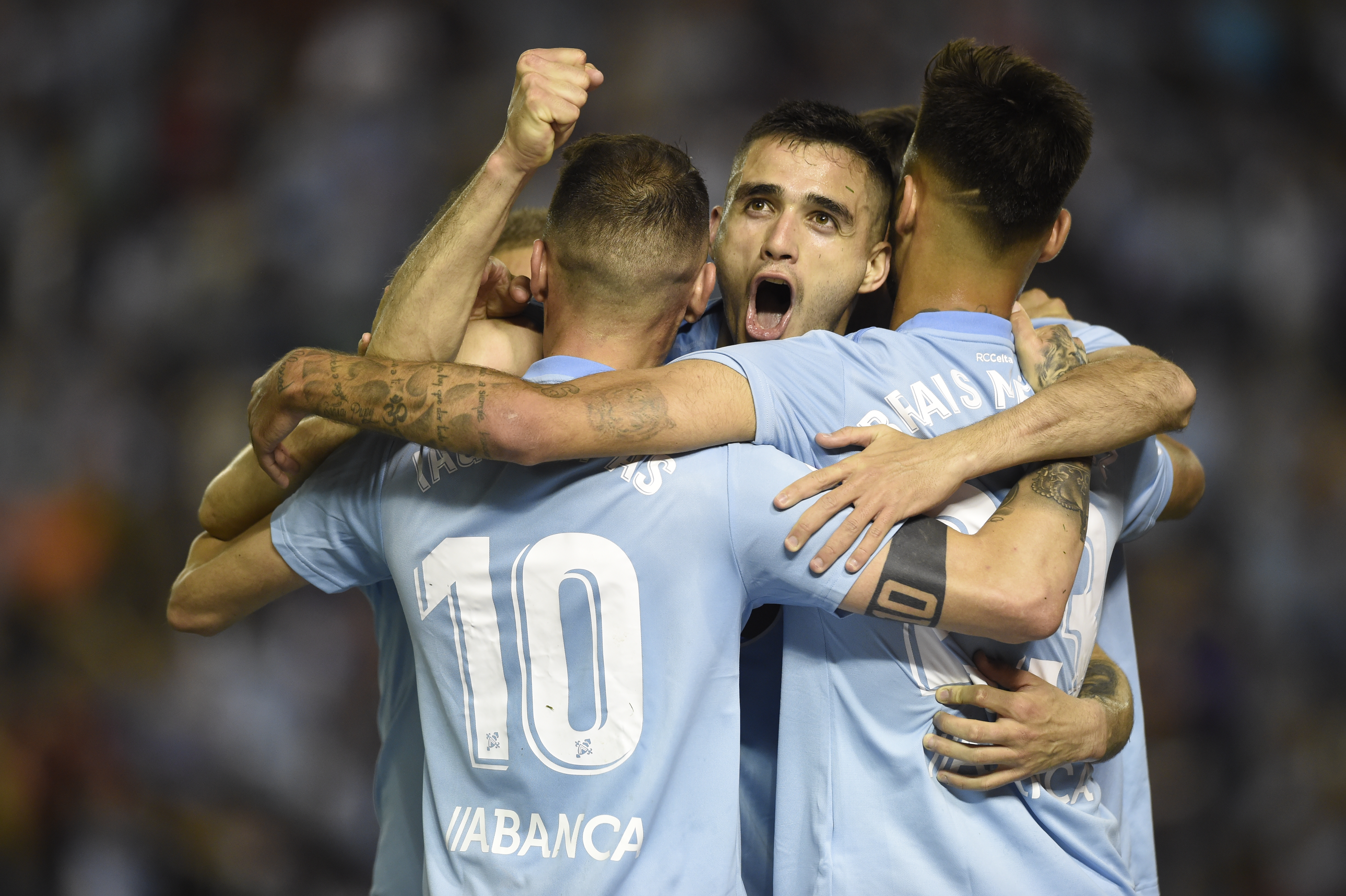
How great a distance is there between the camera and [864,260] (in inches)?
92.5

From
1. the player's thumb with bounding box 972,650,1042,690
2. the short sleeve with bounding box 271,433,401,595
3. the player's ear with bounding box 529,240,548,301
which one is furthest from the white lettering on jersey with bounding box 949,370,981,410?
the short sleeve with bounding box 271,433,401,595

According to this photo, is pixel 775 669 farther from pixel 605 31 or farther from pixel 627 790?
pixel 605 31

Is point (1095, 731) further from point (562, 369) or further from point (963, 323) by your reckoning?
point (562, 369)

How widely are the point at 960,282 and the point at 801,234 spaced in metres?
0.41

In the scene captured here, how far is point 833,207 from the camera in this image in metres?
2.32

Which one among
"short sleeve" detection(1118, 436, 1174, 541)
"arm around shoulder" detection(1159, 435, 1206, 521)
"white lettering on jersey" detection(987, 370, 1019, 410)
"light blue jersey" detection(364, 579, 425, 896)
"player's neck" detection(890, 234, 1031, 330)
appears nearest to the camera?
"white lettering on jersey" detection(987, 370, 1019, 410)

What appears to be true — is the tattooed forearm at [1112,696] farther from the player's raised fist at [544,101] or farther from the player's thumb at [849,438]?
the player's raised fist at [544,101]

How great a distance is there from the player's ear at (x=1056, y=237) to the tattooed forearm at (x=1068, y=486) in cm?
51

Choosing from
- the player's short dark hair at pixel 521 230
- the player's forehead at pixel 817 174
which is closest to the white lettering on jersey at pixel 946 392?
the player's forehead at pixel 817 174

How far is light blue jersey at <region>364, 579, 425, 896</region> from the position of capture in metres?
2.29

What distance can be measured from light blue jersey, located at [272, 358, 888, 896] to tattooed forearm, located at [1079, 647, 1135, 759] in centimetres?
77

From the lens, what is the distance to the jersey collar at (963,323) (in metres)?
2.04

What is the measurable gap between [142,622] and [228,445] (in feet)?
3.77

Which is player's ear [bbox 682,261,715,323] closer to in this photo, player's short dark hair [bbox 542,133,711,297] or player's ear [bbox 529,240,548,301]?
player's short dark hair [bbox 542,133,711,297]
